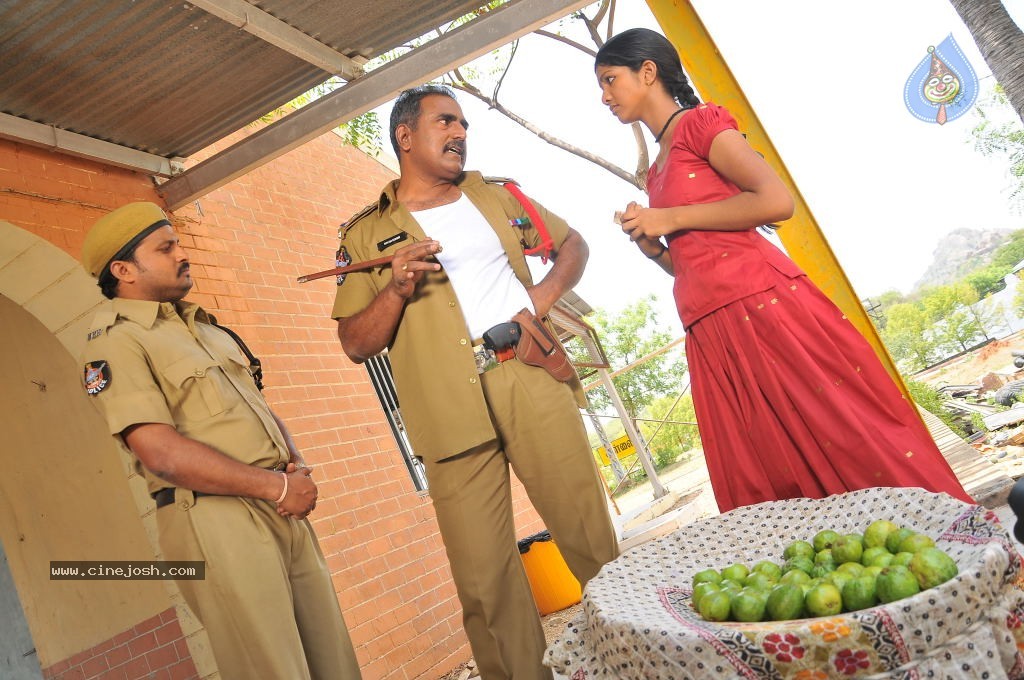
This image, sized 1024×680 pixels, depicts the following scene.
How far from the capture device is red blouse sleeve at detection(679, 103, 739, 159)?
240cm

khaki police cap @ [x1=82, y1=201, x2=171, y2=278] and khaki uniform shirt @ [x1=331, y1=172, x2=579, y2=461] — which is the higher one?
khaki police cap @ [x1=82, y1=201, x2=171, y2=278]

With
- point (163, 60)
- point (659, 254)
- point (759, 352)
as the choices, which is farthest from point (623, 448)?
point (759, 352)

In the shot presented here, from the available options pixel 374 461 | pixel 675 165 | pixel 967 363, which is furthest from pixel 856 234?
pixel 675 165

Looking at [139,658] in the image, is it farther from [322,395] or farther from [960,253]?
[960,253]

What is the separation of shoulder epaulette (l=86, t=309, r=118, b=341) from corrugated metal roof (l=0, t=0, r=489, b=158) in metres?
1.55

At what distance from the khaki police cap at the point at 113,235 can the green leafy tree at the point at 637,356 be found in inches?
1373

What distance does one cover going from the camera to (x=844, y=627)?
1.16 meters

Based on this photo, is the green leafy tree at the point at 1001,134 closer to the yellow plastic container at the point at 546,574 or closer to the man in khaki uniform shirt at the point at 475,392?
the yellow plastic container at the point at 546,574

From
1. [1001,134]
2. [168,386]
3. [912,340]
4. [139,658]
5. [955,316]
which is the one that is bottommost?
[912,340]

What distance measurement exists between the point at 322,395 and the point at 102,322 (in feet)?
10.3

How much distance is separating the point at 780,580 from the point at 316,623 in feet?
5.60

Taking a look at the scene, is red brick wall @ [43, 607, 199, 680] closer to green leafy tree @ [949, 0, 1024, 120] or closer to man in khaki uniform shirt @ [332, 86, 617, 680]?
man in khaki uniform shirt @ [332, 86, 617, 680]

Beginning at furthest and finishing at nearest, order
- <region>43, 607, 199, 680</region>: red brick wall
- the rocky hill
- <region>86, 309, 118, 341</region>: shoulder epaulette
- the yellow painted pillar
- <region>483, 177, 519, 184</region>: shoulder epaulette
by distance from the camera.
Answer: the rocky hill
<region>43, 607, 199, 680</region>: red brick wall
the yellow painted pillar
<region>483, 177, 519, 184</region>: shoulder epaulette
<region>86, 309, 118, 341</region>: shoulder epaulette

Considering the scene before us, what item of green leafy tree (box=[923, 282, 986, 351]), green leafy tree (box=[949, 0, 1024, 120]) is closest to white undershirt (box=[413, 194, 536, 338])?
green leafy tree (box=[949, 0, 1024, 120])
